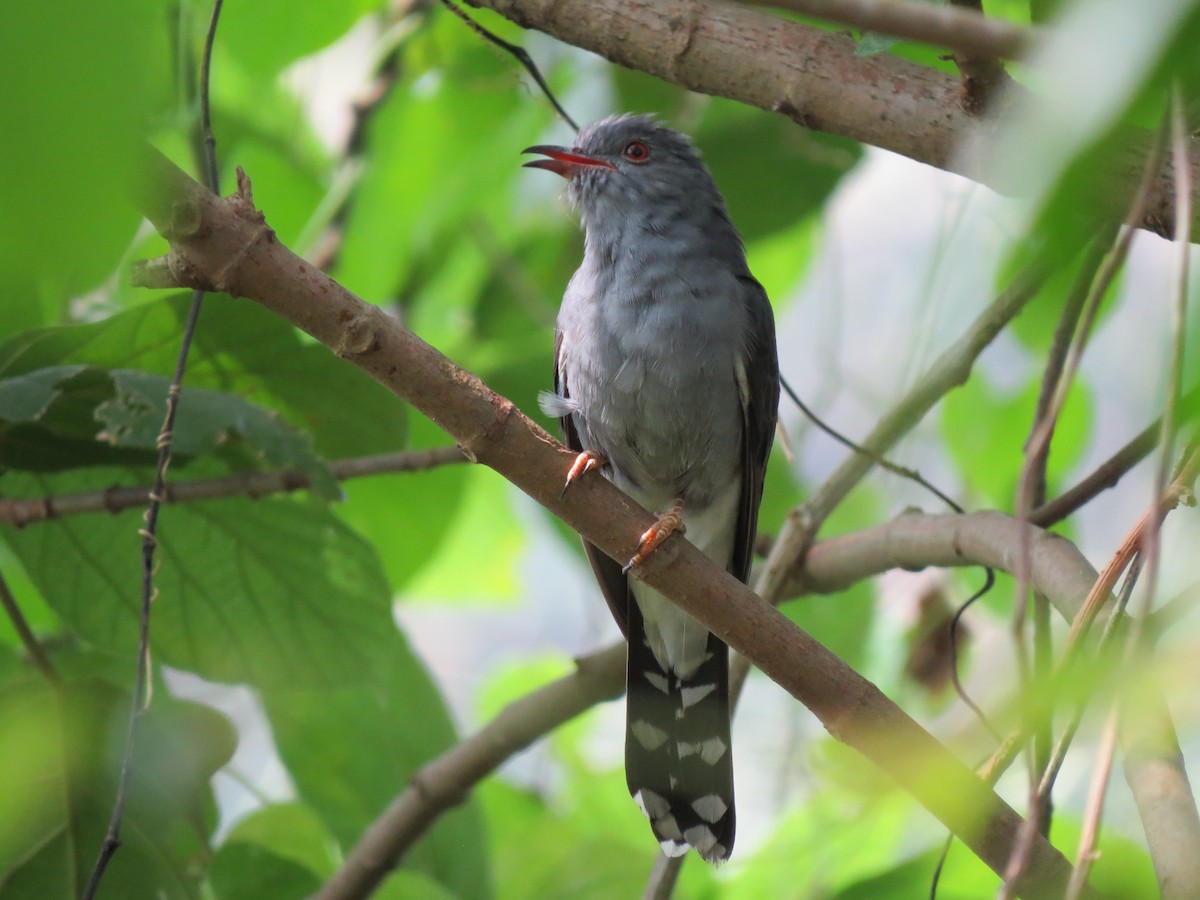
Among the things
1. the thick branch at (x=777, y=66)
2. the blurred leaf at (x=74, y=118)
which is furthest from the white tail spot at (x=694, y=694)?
the blurred leaf at (x=74, y=118)

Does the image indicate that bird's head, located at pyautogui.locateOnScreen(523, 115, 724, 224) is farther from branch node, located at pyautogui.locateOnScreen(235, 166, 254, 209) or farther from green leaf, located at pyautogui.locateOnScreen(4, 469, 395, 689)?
branch node, located at pyautogui.locateOnScreen(235, 166, 254, 209)

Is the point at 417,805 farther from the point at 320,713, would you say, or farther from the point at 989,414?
the point at 989,414

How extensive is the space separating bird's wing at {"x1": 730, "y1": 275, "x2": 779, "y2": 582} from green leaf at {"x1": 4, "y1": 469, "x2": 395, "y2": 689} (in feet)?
3.93

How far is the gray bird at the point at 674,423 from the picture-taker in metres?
3.60

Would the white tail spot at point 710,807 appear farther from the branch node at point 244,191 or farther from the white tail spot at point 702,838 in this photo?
the branch node at point 244,191

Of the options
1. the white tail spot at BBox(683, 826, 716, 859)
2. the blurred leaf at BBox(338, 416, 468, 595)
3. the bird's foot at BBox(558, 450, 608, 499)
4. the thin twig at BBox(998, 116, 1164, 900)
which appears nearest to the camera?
the thin twig at BBox(998, 116, 1164, 900)

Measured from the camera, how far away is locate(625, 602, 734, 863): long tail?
11.7 feet

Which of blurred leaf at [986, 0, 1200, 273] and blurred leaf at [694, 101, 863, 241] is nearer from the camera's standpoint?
blurred leaf at [986, 0, 1200, 273]

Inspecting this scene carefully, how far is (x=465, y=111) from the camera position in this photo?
4836mm

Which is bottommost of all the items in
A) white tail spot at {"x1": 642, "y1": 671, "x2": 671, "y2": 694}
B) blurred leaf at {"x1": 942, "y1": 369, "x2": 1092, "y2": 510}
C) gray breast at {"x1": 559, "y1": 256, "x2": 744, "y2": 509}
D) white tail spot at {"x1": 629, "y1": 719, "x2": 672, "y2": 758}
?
white tail spot at {"x1": 629, "y1": 719, "x2": 672, "y2": 758}

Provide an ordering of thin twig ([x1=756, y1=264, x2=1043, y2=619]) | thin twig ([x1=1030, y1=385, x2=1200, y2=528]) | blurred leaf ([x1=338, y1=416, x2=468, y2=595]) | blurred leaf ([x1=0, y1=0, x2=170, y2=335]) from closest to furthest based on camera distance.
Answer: blurred leaf ([x1=0, y1=0, x2=170, y2=335])
thin twig ([x1=1030, y1=385, x2=1200, y2=528])
thin twig ([x1=756, y1=264, x2=1043, y2=619])
blurred leaf ([x1=338, y1=416, x2=468, y2=595])

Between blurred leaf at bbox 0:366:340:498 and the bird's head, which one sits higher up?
the bird's head

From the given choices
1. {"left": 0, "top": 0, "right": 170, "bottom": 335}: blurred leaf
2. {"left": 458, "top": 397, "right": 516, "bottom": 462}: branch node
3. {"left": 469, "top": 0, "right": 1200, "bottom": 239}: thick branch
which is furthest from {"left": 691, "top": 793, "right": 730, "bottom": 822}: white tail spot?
{"left": 0, "top": 0, "right": 170, "bottom": 335}: blurred leaf

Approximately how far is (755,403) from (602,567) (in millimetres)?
727
